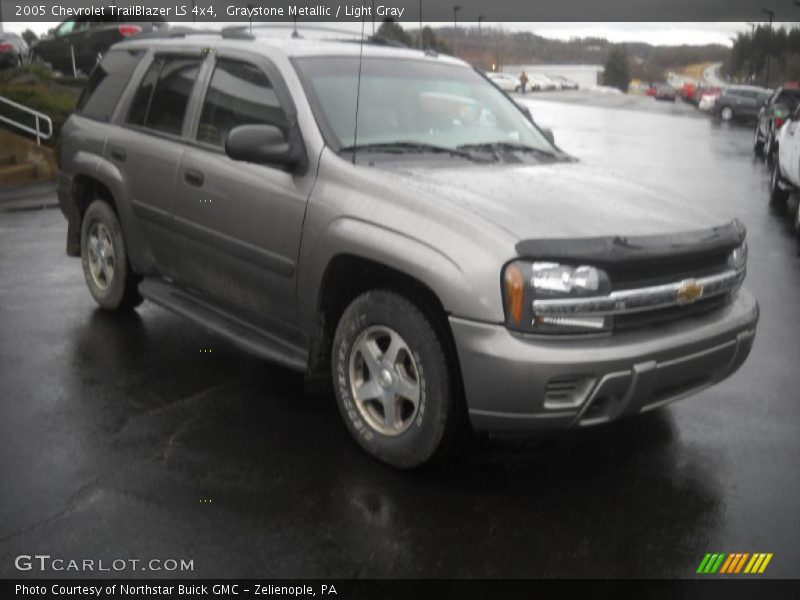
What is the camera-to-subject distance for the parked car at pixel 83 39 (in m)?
20.8

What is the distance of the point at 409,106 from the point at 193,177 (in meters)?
1.27

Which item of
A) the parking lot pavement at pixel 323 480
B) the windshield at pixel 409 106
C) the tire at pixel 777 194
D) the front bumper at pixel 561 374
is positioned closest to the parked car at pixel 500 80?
the windshield at pixel 409 106

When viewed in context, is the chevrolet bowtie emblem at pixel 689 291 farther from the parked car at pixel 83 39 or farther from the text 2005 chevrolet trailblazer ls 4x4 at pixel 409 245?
the parked car at pixel 83 39

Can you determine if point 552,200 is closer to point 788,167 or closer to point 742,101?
point 788,167

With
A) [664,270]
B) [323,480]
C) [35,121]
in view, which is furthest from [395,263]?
[35,121]

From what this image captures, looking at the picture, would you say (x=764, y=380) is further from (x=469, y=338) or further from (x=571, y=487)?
(x=469, y=338)

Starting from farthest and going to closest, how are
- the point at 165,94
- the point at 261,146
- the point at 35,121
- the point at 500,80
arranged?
the point at 35,121 → the point at 500,80 → the point at 165,94 → the point at 261,146

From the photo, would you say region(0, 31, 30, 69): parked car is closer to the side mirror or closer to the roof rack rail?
the roof rack rail

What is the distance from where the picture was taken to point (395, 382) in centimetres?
382

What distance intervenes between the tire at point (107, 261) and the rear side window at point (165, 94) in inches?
27.9

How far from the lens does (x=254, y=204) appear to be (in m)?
4.48

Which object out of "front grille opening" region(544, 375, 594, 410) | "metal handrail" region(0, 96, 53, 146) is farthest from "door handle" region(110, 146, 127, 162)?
"metal handrail" region(0, 96, 53, 146)

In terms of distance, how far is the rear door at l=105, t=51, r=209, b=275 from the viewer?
17.0 ft

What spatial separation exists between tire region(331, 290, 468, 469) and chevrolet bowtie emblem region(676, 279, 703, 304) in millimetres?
1005
